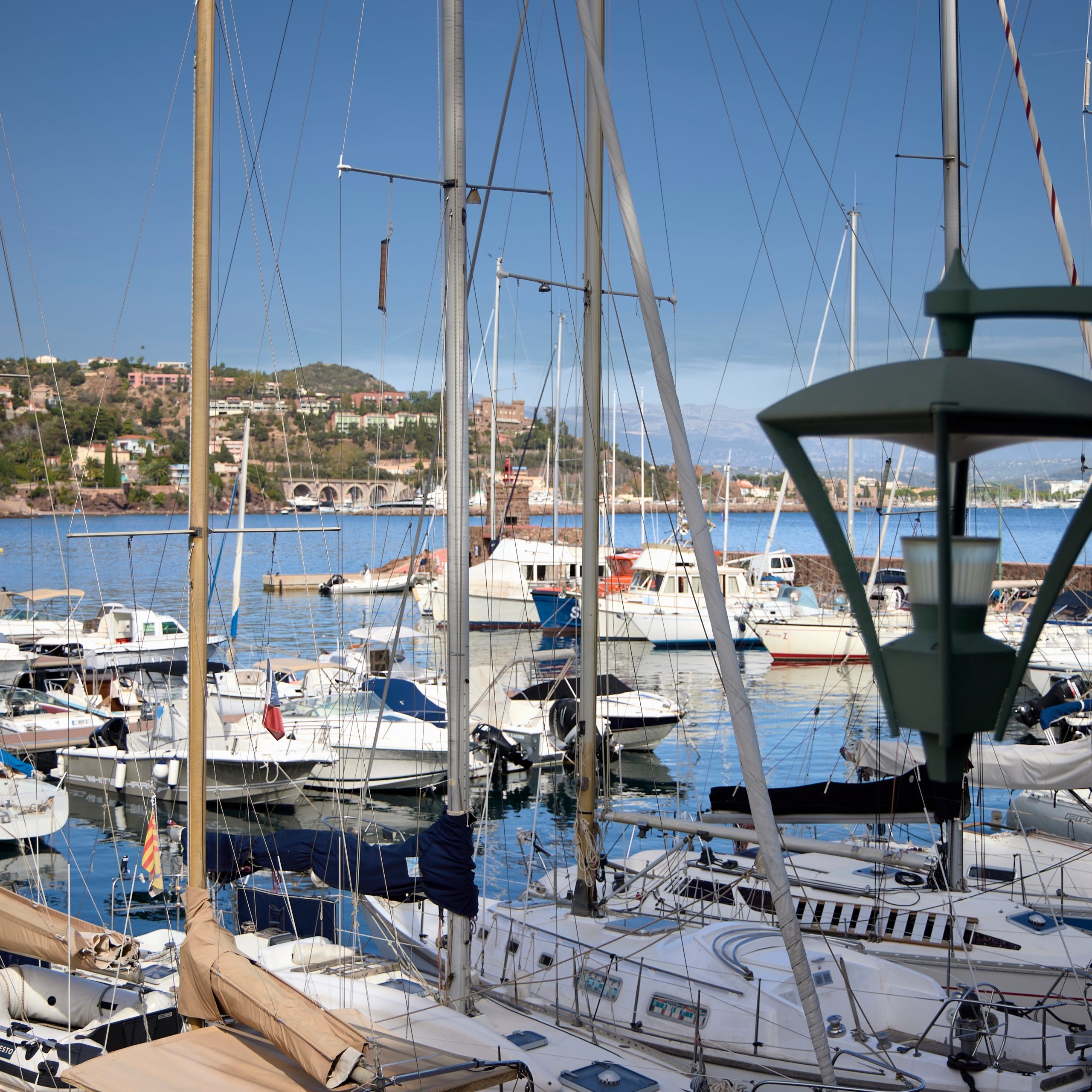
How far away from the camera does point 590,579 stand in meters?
9.91

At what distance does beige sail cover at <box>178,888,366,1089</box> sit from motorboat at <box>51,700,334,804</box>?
37.5ft

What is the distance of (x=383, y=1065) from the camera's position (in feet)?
19.5

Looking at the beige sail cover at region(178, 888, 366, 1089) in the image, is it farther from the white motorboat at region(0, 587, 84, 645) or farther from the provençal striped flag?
the white motorboat at region(0, 587, 84, 645)

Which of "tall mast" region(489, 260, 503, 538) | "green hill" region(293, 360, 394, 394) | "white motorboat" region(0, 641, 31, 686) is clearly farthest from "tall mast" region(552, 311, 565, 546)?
"green hill" region(293, 360, 394, 394)

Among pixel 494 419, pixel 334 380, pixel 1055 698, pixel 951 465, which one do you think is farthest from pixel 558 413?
pixel 334 380

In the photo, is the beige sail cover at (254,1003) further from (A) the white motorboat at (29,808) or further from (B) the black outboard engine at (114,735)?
(B) the black outboard engine at (114,735)

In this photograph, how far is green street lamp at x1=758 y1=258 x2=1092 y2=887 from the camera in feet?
6.93

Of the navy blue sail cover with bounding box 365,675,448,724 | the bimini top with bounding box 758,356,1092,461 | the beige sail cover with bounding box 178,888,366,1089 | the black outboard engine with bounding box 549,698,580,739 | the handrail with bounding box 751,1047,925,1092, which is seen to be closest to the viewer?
the bimini top with bounding box 758,356,1092,461

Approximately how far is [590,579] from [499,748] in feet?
38.3

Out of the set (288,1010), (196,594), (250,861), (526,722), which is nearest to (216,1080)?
(288,1010)

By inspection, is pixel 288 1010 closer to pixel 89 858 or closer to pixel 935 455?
pixel 935 455

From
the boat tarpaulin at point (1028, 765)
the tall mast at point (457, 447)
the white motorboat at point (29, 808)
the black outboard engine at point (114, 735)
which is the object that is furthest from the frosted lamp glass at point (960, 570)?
the black outboard engine at point (114, 735)

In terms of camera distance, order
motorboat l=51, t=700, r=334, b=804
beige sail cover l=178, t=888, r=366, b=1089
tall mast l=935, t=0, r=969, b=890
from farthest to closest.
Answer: motorboat l=51, t=700, r=334, b=804, tall mast l=935, t=0, r=969, b=890, beige sail cover l=178, t=888, r=366, b=1089

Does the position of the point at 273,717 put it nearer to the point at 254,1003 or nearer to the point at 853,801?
the point at 853,801
